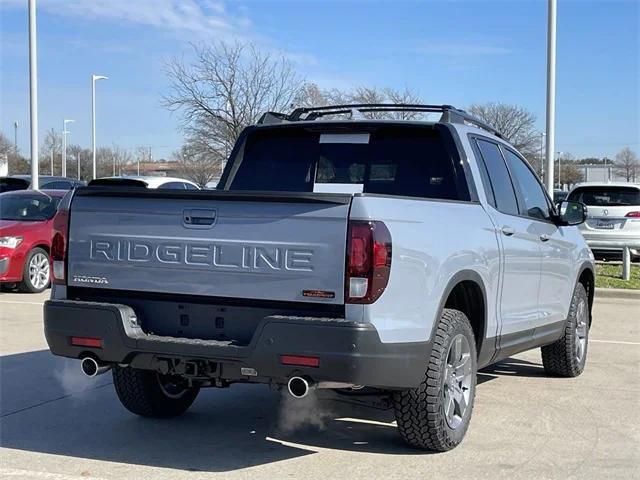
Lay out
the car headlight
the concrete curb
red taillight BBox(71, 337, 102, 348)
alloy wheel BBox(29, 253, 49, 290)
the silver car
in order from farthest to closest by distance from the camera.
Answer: the silver car
the concrete curb
alloy wheel BBox(29, 253, 49, 290)
the car headlight
red taillight BBox(71, 337, 102, 348)

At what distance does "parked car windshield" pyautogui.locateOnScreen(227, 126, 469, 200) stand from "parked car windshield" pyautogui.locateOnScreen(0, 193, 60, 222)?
24.8ft

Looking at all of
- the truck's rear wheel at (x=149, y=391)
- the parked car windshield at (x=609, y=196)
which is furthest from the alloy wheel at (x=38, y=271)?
the parked car windshield at (x=609, y=196)

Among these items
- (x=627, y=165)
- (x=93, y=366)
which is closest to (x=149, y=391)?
(x=93, y=366)

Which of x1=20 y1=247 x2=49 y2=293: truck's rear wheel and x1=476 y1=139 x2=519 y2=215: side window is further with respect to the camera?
x1=20 y1=247 x2=49 y2=293: truck's rear wheel

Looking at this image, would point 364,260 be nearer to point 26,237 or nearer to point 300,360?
point 300,360

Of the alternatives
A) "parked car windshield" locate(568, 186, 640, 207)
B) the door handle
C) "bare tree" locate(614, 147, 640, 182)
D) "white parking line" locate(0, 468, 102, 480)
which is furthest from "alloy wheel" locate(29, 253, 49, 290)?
"bare tree" locate(614, 147, 640, 182)

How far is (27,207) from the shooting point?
41.6 feet

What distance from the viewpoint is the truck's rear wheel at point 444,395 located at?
4.44 metres

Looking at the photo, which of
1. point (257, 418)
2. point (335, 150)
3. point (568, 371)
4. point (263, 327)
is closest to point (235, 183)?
point (335, 150)

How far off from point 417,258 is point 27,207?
9.97 m

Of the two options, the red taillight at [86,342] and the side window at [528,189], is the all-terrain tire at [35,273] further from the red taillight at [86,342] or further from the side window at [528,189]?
the side window at [528,189]

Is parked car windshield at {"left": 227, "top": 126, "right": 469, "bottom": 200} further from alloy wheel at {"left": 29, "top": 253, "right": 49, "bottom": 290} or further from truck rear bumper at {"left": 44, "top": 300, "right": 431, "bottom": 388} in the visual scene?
alloy wheel at {"left": 29, "top": 253, "right": 49, "bottom": 290}

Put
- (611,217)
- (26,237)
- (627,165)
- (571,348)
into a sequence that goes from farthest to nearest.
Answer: (627,165) < (611,217) < (26,237) < (571,348)

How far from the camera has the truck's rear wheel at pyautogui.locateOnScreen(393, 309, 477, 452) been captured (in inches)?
175
